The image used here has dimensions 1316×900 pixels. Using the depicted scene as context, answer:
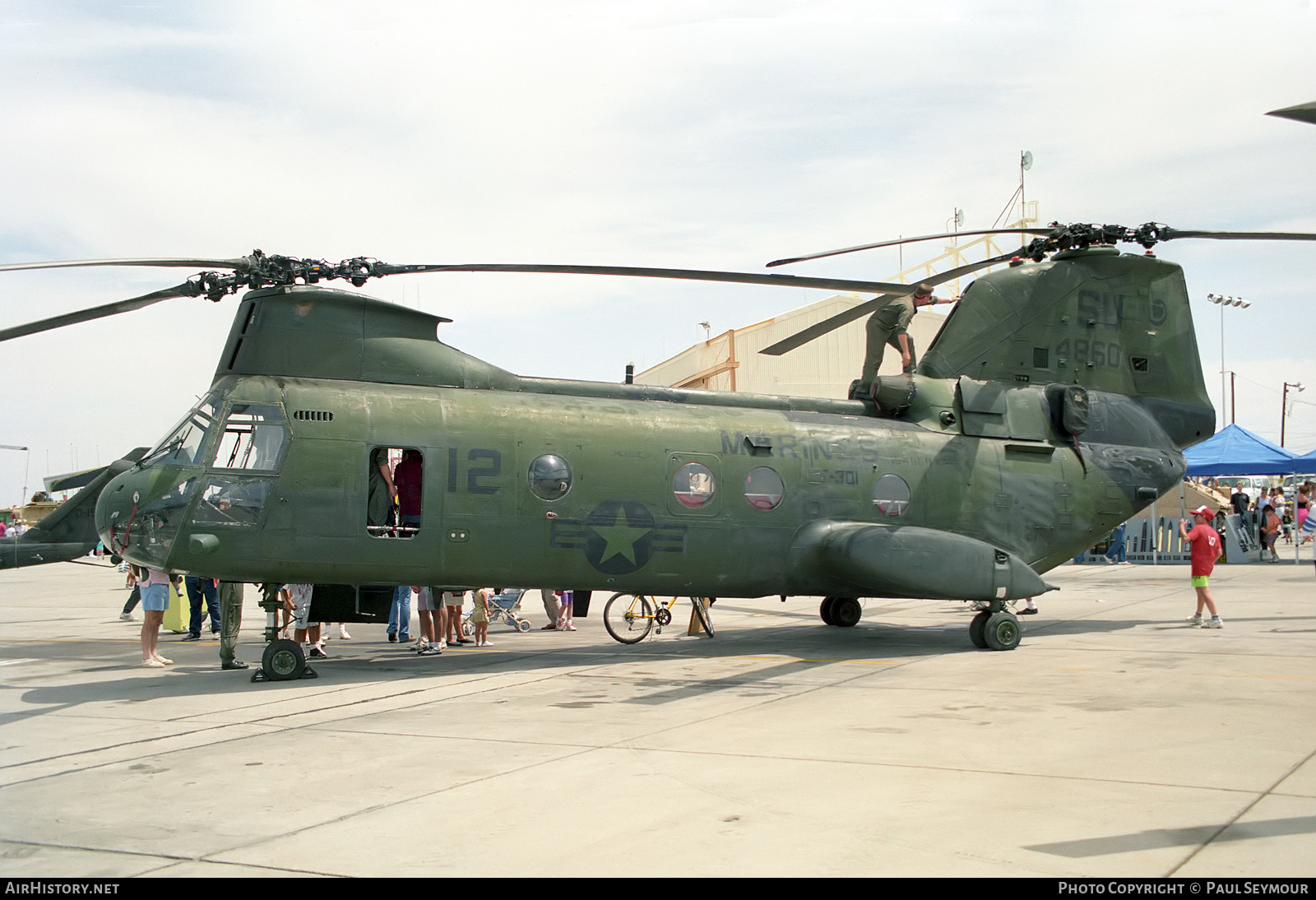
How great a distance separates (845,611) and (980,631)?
311 centimetres

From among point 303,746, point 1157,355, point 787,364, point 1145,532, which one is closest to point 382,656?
point 303,746

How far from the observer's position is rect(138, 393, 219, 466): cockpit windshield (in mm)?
11500

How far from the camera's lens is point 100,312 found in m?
11.8

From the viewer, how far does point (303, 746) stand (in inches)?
320

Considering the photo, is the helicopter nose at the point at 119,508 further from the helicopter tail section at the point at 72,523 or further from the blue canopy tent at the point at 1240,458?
the blue canopy tent at the point at 1240,458

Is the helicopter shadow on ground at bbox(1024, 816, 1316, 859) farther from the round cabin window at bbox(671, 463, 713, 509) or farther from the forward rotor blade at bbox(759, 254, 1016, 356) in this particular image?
the forward rotor blade at bbox(759, 254, 1016, 356)

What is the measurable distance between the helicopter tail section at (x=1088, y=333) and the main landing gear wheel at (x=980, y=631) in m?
3.54

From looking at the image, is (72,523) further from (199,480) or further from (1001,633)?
(1001,633)

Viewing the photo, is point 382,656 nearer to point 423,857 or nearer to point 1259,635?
point 423,857

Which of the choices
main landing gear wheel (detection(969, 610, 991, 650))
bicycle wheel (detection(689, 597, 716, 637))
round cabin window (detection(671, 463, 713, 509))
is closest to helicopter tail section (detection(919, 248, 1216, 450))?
main landing gear wheel (detection(969, 610, 991, 650))

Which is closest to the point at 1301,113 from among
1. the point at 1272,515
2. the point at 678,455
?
the point at 678,455

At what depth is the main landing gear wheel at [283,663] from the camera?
11.6 metres

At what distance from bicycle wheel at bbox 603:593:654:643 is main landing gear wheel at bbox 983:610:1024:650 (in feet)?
15.4

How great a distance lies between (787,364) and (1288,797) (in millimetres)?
36470
